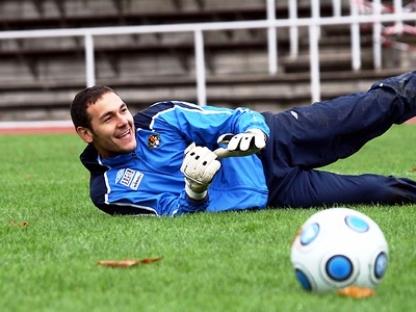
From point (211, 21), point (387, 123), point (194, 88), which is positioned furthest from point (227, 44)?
point (387, 123)

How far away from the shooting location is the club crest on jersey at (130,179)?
5.94 metres

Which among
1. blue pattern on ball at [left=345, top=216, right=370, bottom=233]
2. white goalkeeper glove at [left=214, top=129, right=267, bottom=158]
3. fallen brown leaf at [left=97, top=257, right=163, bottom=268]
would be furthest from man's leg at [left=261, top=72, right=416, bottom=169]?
blue pattern on ball at [left=345, top=216, right=370, bottom=233]

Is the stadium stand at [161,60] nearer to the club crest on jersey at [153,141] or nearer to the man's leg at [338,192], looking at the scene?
the man's leg at [338,192]

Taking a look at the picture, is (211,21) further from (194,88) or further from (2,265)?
(2,265)

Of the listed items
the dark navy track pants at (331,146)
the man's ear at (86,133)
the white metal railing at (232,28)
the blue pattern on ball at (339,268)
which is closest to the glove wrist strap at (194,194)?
the dark navy track pants at (331,146)

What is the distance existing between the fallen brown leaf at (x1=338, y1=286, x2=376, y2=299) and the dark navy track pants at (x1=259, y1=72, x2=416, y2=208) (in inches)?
94.2

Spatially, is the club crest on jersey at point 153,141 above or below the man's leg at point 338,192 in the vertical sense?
above

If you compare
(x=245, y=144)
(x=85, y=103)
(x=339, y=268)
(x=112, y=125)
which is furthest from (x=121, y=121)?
(x=339, y=268)

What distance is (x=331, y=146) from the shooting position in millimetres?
6227

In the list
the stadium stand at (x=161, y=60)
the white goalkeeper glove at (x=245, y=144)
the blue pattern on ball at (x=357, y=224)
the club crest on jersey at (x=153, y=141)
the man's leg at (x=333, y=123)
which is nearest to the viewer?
the blue pattern on ball at (x=357, y=224)

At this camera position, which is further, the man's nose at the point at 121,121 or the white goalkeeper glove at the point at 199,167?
the man's nose at the point at 121,121

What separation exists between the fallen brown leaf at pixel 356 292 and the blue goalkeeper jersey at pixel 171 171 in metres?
2.27

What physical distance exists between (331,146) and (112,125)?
129 centimetres

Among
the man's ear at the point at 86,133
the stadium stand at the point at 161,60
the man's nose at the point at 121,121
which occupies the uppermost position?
the man's nose at the point at 121,121
